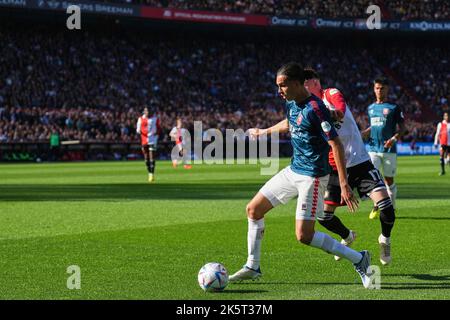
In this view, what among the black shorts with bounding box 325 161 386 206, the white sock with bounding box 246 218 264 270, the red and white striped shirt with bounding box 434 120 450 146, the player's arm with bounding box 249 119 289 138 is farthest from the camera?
the red and white striped shirt with bounding box 434 120 450 146

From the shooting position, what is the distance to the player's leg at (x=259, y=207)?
9.21m

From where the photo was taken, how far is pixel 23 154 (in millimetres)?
48500

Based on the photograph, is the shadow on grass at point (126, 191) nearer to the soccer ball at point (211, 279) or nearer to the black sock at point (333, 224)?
the black sock at point (333, 224)

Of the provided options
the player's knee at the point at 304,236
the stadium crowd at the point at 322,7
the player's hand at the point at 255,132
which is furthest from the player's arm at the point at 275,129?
the stadium crowd at the point at 322,7

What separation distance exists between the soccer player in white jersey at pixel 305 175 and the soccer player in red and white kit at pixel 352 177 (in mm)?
982

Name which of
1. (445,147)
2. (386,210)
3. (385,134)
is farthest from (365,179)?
(445,147)

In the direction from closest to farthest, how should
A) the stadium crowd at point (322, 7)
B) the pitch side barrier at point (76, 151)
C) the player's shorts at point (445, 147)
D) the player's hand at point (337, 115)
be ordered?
the player's hand at point (337, 115) < the player's shorts at point (445, 147) < the pitch side barrier at point (76, 151) < the stadium crowd at point (322, 7)

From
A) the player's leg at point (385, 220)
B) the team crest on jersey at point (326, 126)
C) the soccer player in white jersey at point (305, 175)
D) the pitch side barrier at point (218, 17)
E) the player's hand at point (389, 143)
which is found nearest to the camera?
the team crest on jersey at point (326, 126)

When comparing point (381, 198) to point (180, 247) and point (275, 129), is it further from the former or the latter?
point (180, 247)

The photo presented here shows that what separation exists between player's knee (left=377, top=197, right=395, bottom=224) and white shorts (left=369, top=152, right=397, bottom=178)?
21.1 ft

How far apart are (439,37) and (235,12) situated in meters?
19.9

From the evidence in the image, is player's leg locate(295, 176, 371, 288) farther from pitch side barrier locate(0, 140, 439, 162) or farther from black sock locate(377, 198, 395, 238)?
pitch side barrier locate(0, 140, 439, 162)

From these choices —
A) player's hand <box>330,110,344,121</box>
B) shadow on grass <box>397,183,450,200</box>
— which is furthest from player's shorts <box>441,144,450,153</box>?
player's hand <box>330,110,344,121</box>

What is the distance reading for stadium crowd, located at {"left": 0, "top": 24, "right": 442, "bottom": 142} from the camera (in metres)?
52.2
